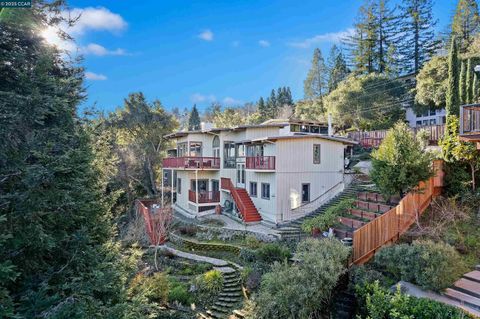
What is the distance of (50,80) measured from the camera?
7.98 m

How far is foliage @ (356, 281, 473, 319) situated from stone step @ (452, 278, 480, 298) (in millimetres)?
1741

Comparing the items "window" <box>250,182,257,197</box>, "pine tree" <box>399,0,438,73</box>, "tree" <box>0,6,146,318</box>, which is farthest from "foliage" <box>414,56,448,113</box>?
"tree" <box>0,6,146,318</box>

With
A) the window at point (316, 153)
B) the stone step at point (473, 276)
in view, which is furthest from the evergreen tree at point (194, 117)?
the stone step at point (473, 276)

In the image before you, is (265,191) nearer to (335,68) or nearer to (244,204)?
(244,204)

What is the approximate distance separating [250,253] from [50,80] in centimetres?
1274

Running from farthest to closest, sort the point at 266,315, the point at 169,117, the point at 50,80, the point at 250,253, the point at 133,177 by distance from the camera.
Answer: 1. the point at 169,117
2. the point at 133,177
3. the point at 250,253
4. the point at 266,315
5. the point at 50,80

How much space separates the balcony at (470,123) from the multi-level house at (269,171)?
9258 millimetres

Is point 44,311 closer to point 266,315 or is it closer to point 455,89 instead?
point 266,315

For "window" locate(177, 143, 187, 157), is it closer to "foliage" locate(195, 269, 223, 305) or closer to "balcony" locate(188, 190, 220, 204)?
"balcony" locate(188, 190, 220, 204)

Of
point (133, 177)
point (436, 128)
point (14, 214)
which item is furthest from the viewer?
point (133, 177)

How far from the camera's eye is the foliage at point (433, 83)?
30.4 m

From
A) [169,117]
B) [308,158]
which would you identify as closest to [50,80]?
[308,158]

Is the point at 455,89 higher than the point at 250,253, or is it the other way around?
the point at 455,89

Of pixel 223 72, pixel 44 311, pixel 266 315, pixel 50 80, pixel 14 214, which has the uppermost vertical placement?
pixel 223 72
